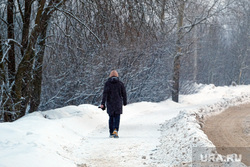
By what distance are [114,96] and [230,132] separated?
3.27 metres

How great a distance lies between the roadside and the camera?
730 centimetres

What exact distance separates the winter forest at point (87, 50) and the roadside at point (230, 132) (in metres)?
3.24

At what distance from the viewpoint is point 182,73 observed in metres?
21.8

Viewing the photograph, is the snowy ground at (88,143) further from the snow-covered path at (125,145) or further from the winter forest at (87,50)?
the winter forest at (87,50)

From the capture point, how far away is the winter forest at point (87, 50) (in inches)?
400

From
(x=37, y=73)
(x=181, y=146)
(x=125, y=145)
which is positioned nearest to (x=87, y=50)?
(x=37, y=73)

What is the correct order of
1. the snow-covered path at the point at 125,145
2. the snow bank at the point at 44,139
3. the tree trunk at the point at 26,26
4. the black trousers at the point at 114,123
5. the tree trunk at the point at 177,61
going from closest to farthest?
the snow bank at the point at 44,139
the snow-covered path at the point at 125,145
the black trousers at the point at 114,123
the tree trunk at the point at 26,26
the tree trunk at the point at 177,61

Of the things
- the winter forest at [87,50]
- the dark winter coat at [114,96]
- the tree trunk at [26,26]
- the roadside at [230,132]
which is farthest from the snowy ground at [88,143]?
the tree trunk at [26,26]

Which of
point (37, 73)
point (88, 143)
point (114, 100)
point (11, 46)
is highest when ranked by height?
point (11, 46)

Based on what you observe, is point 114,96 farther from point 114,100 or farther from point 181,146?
point 181,146

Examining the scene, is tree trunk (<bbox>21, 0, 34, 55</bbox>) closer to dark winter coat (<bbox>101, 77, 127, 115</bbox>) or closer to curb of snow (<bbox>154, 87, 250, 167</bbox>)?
dark winter coat (<bbox>101, 77, 127, 115</bbox>)

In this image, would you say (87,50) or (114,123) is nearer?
(114,123)

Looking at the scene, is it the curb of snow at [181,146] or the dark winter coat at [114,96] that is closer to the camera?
the curb of snow at [181,146]

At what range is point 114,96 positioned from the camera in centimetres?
947
